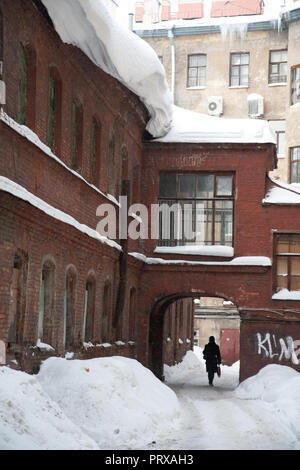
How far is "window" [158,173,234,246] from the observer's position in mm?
25000

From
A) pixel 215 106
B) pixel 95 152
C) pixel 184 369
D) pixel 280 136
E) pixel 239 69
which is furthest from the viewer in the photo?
pixel 239 69

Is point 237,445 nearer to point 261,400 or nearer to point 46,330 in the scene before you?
point 46,330

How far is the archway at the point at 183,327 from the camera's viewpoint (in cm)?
2712

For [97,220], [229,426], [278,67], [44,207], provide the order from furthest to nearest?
[278,67]
[97,220]
[229,426]
[44,207]

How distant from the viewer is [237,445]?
1172 cm

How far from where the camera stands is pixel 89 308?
18719mm

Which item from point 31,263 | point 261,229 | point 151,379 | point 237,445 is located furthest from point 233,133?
point 237,445

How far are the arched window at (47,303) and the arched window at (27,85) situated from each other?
2754 millimetres

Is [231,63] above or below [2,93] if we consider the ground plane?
above

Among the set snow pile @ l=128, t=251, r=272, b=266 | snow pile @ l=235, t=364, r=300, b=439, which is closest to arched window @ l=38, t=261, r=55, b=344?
snow pile @ l=235, t=364, r=300, b=439

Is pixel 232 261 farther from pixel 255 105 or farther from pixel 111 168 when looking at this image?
pixel 255 105

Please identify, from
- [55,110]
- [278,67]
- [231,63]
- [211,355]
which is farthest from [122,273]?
→ [231,63]

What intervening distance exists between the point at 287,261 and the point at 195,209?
3.07 metres

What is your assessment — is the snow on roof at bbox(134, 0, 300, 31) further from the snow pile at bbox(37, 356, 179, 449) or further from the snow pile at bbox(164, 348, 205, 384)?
the snow pile at bbox(37, 356, 179, 449)
